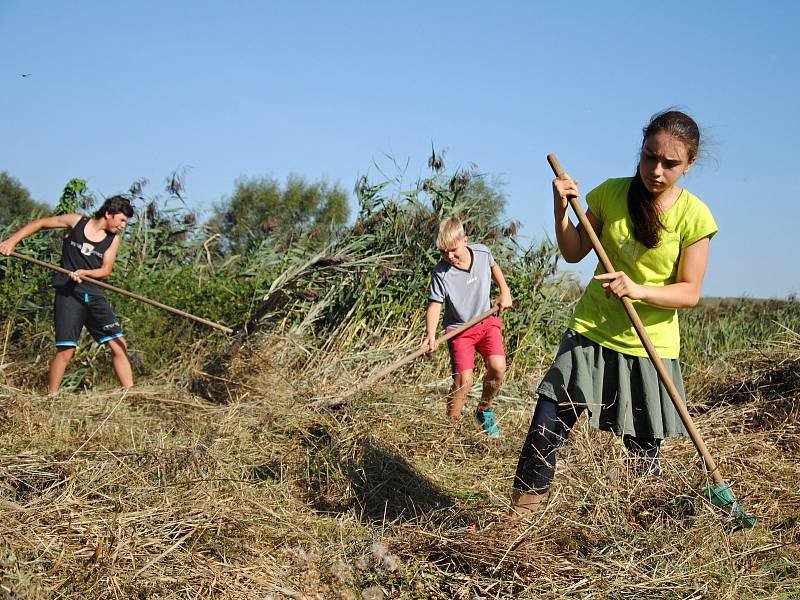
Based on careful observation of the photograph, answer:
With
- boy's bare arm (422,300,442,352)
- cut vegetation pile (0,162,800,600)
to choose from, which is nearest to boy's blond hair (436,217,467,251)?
boy's bare arm (422,300,442,352)

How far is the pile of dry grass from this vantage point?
2.68 metres

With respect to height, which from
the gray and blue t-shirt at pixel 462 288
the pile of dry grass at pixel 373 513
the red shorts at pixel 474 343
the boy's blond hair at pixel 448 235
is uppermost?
the boy's blond hair at pixel 448 235

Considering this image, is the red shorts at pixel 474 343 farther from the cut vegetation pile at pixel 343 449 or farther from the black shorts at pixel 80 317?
the black shorts at pixel 80 317

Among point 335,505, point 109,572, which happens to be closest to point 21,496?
point 109,572

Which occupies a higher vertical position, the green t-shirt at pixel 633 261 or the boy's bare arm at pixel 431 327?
the green t-shirt at pixel 633 261

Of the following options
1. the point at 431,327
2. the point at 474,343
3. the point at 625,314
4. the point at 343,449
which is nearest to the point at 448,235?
the point at 431,327

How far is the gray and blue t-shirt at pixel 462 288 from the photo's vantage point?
18.1 feet

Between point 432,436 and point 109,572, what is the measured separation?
249 cm

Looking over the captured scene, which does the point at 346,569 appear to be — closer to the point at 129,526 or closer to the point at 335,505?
the point at 129,526

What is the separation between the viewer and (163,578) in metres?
2.62

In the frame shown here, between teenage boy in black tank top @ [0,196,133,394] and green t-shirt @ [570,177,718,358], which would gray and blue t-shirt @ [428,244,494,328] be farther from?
teenage boy in black tank top @ [0,196,133,394]

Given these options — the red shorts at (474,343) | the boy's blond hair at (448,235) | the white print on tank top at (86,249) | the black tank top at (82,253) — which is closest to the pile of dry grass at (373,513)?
the red shorts at (474,343)

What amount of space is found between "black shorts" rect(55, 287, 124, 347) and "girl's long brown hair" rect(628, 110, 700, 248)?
15.1ft

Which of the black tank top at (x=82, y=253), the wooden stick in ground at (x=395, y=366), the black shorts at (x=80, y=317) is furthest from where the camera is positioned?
the black tank top at (x=82, y=253)
